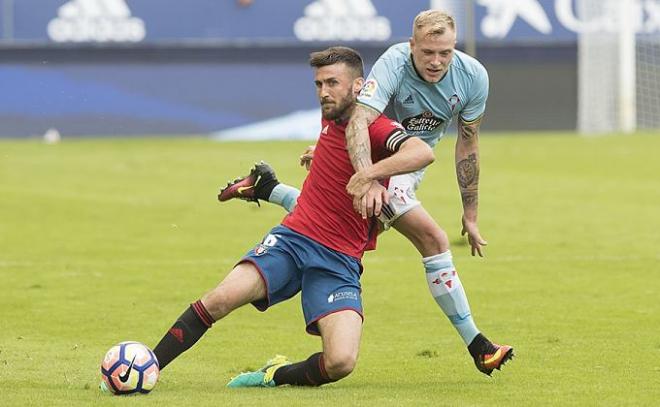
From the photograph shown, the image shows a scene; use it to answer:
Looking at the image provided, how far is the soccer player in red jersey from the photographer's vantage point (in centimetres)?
800

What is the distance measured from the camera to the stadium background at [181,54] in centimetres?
3869

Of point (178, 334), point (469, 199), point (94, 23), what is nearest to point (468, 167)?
point (469, 199)

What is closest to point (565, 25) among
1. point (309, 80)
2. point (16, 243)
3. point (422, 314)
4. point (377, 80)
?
point (309, 80)

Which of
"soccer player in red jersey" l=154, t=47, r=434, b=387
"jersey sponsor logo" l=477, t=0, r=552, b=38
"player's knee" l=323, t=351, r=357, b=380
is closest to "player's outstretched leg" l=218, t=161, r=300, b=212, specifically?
"soccer player in red jersey" l=154, t=47, r=434, b=387

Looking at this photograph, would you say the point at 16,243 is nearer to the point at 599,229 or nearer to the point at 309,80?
the point at 599,229

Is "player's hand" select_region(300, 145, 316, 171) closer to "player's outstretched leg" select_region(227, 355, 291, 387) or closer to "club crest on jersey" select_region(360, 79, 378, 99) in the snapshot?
"club crest on jersey" select_region(360, 79, 378, 99)

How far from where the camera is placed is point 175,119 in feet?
130

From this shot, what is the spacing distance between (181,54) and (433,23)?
106 ft

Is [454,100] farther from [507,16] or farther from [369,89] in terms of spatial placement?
[507,16]

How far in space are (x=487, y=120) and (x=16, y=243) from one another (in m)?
26.3

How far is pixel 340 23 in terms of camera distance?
39656mm

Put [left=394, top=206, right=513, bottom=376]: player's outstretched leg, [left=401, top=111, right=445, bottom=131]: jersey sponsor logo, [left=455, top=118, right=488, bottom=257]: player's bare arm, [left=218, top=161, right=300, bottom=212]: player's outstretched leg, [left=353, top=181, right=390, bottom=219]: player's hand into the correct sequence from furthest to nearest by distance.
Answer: [left=218, top=161, right=300, bottom=212]: player's outstretched leg
[left=455, top=118, right=488, bottom=257]: player's bare arm
[left=401, top=111, right=445, bottom=131]: jersey sponsor logo
[left=394, top=206, right=513, bottom=376]: player's outstretched leg
[left=353, top=181, right=390, bottom=219]: player's hand

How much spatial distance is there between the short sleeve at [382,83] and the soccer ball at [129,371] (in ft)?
6.06

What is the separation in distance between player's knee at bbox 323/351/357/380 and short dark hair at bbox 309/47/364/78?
154cm
